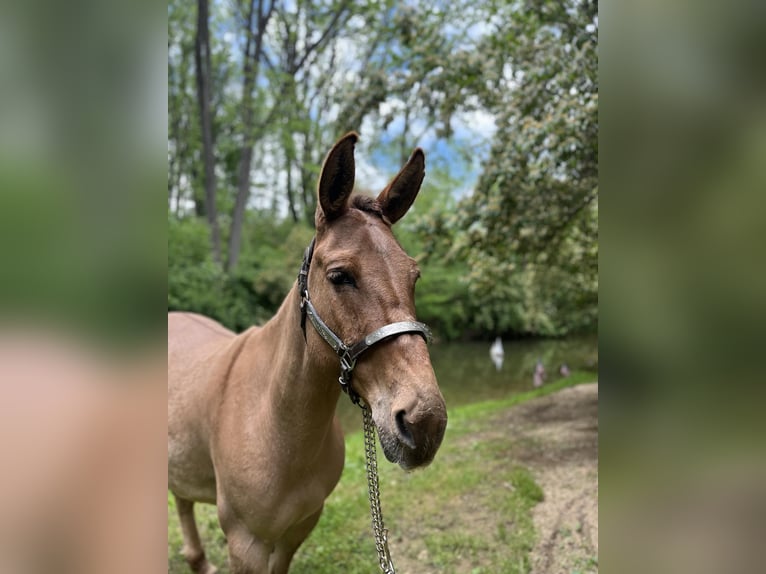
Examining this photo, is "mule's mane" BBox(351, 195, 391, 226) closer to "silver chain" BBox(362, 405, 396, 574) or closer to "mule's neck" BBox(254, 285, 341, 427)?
"mule's neck" BBox(254, 285, 341, 427)

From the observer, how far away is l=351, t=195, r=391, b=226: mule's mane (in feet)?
6.46

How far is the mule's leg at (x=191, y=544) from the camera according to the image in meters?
3.69

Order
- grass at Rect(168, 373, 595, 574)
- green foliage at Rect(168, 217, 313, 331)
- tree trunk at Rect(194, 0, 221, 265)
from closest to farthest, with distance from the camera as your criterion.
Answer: grass at Rect(168, 373, 595, 574)
tree trunk at Rect(194, 0, 221, 265)
green foliage at Rect(168, 217, 313, 331)

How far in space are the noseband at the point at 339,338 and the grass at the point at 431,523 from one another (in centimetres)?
180

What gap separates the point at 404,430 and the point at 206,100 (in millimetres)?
14379

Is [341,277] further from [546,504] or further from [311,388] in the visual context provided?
[546,504]

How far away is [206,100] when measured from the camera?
13.6m

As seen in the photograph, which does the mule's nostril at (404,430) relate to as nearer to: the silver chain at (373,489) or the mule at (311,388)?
the mule at (311,388)

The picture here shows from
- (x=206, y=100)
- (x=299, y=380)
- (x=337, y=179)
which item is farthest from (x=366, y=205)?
(x=206, y=100)

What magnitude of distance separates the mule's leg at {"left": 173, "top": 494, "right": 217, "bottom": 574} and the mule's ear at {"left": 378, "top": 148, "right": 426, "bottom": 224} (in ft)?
9.78

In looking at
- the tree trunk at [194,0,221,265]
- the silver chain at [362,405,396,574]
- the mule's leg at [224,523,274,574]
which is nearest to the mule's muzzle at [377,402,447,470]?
the silver chain at [362,405,396,574]
